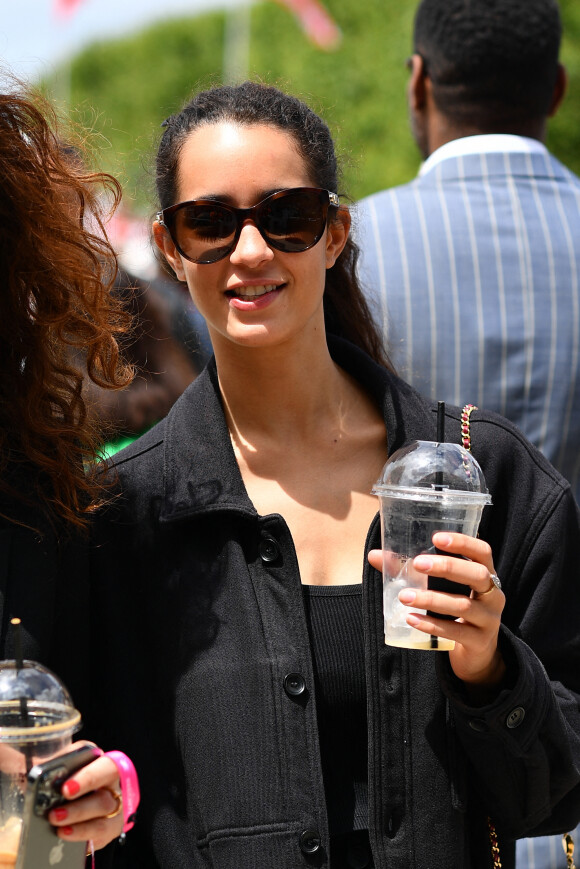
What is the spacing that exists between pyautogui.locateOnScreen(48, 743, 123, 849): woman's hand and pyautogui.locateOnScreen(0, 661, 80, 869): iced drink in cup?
0.18 ft

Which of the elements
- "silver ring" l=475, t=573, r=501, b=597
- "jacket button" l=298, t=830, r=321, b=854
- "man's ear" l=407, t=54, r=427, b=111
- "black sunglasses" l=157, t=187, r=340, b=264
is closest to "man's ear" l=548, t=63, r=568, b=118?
"man's ear" l=407, t=54, r=427, b=111

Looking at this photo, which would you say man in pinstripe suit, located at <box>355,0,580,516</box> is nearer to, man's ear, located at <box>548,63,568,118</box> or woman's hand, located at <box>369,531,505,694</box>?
man's ear, located at <box>548,63,568,118</box>

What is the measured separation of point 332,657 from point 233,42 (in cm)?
2883

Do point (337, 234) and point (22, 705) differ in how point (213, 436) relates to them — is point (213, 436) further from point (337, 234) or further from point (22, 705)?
point (22, 705)

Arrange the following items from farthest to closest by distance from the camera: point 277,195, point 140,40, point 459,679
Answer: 1. point 140,40
2. point 277,195
3. point 459,679

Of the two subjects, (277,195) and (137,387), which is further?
(137,387)

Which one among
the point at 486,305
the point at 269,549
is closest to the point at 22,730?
the point at 269,549

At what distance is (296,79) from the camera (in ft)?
42.3

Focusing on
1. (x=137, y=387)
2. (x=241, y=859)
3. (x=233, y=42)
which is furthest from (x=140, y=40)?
(x=241, y=859)

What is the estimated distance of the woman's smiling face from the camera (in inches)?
94.7

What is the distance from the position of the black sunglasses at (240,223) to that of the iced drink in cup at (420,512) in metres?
0.56

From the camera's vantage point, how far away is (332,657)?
90.7 inches

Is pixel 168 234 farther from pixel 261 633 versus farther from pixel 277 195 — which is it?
pixel 261 633

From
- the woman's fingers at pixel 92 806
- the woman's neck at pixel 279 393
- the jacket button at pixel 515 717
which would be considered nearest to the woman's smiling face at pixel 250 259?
the woman's neck at pixel 279 393
